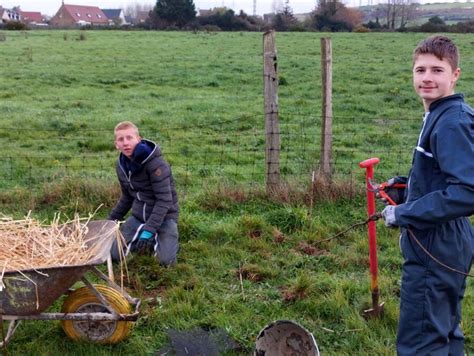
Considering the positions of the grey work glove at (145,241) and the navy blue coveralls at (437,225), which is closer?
the navy blue coveralls at (437,225)

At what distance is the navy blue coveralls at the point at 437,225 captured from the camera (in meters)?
2.60

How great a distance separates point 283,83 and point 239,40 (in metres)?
15.9

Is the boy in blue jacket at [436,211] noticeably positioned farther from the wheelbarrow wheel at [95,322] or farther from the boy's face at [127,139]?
the boy's face at [127,139]

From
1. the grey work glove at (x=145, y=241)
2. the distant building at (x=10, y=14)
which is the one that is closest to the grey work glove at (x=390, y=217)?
the grey work glove at (x=145, y=241)

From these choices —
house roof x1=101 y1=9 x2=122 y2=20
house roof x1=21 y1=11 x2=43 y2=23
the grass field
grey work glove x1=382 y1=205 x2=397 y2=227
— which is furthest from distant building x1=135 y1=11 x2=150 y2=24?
grey work glove x1=382 y1=205 x2=397 y2=227

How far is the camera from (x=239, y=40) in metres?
31.8

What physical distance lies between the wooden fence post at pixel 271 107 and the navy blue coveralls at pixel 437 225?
11.4 feet

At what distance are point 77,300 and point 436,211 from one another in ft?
8.27

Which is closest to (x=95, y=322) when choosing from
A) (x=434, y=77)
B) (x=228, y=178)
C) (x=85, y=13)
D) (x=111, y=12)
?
(x=434, y=77)

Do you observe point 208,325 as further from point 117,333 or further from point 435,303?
point 435,303

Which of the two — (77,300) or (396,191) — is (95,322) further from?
(396,191)

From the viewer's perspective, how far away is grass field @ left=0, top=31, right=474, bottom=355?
13.6 feet

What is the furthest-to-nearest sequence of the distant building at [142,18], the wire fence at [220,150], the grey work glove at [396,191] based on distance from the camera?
the distant building at [142,18]
the wire fence at [220,150]
the grey work glove at [396,191]

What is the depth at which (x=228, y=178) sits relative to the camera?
780 cm
